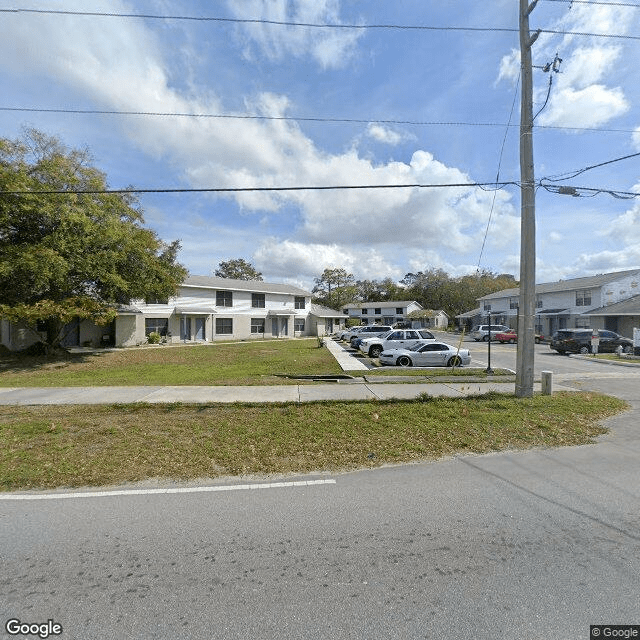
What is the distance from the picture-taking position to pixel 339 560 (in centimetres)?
295

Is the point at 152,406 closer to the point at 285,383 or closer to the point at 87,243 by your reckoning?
the point at 285,383

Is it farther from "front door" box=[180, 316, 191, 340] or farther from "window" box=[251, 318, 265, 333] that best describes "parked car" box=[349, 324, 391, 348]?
"front door" box=[180, 316, 191, 340]

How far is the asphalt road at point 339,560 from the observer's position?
2.33 m

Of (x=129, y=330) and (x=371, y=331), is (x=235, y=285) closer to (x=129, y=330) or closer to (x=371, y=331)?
(x=129, y=330)

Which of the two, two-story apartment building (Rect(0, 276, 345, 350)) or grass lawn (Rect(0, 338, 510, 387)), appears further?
two-story apartment building (Rect(0, 276, 345, 350))

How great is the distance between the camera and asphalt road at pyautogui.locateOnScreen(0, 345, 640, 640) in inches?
91.7

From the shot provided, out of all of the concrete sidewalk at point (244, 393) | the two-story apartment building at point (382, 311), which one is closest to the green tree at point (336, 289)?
→ the two-story apartment building at point (382, 311)

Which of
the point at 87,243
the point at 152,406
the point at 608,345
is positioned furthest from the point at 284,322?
the point at 152,406

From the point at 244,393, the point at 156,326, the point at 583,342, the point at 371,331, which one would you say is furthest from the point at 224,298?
the point at 583,342

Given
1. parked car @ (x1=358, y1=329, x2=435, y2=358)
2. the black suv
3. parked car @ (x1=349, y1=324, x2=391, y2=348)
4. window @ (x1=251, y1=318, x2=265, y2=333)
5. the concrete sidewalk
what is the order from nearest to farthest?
the concrete sidewalk → parked car @ (x1=358, y1=329, x2=435, y2=358) → the black suv → parked car @ (x1=349, y1=324, x2=391, y2=348) → window @ (x1=251, y1=318, x2=265, y2=333)

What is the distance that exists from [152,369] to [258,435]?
11.6 metres

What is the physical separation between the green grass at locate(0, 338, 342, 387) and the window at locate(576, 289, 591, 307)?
3176 cm

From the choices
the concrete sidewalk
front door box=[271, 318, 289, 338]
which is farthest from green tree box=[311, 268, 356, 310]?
the concrete sidewalk

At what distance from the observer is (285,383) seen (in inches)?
448
